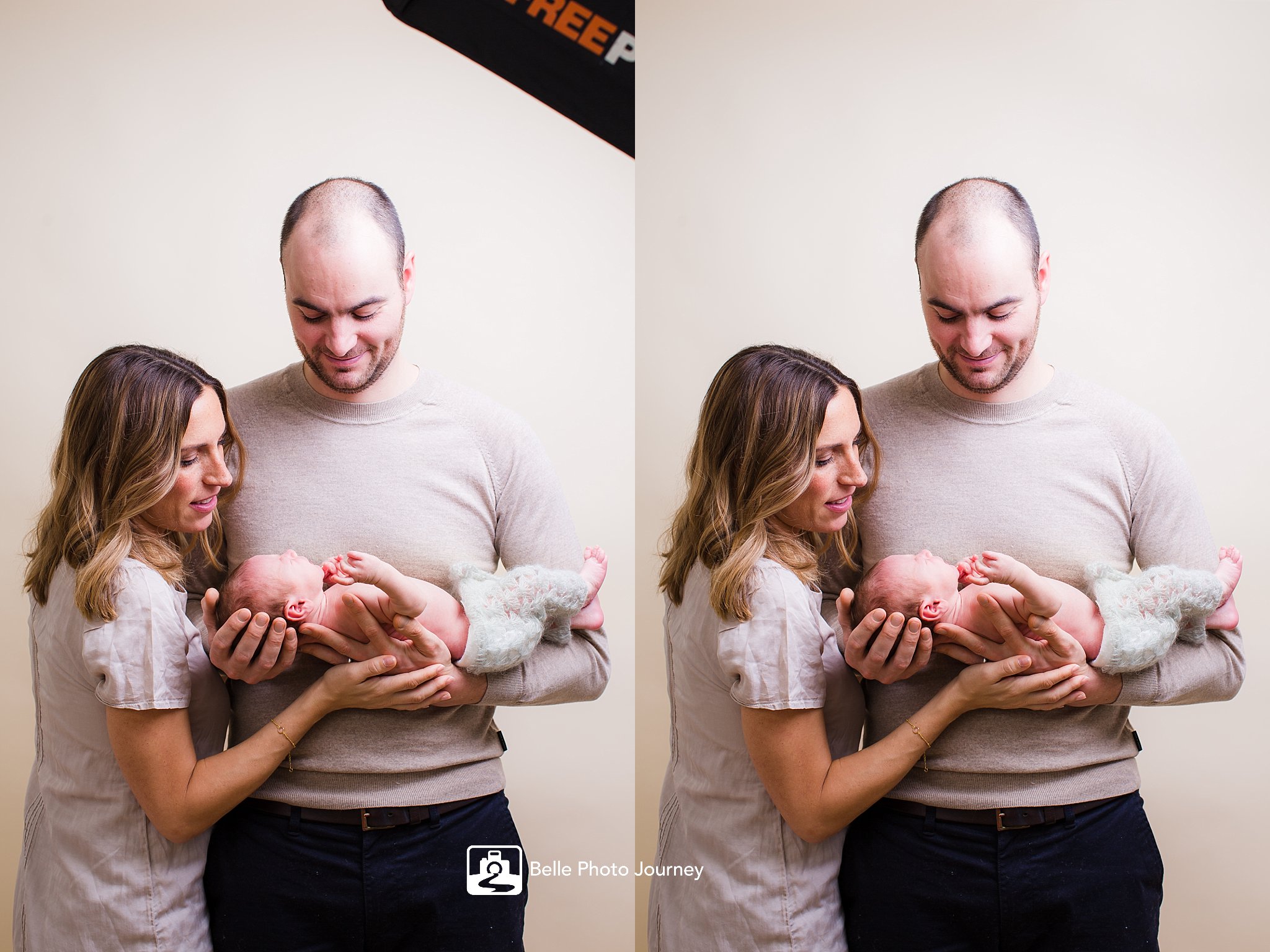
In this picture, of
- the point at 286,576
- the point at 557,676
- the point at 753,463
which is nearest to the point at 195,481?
the point at 286,576

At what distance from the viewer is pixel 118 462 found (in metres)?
1.96

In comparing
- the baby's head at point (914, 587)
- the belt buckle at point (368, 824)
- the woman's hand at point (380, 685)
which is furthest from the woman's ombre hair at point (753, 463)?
the belt buckle at point (368, 824)

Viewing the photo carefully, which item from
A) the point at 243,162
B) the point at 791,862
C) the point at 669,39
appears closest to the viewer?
the point at 791,862

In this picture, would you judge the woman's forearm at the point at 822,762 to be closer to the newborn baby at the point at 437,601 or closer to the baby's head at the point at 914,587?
the baby's head at the point at 914,587

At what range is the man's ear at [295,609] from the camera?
6.21 ft

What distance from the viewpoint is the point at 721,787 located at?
2.03m

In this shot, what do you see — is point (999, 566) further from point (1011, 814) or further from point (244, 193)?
point (244, 193)

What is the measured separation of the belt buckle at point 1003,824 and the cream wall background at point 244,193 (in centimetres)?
122

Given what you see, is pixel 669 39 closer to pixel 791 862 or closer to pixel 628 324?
pixel 628 324

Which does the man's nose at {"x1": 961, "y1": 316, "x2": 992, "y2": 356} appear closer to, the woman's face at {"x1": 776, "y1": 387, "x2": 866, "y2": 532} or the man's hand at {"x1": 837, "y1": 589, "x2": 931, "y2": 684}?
the woman's face at {"x1": 776, "y1": 387, "x2": 866, "y2": 532}

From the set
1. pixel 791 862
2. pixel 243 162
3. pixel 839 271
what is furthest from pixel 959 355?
pixel 243 162

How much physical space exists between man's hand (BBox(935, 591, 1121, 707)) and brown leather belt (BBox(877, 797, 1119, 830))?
220 mm

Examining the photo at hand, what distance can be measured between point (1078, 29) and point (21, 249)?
8.79 feet

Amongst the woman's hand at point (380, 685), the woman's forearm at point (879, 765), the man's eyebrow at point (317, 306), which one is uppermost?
the man's eyebrow at point (317, 306)
